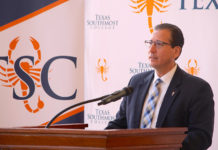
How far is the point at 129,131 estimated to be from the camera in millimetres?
1971

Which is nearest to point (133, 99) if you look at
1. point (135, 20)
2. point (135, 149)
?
point (135, 149)

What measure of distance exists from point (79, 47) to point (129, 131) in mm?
3413

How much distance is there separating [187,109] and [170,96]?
17cm

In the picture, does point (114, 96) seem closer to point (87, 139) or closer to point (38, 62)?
point (87, 139)

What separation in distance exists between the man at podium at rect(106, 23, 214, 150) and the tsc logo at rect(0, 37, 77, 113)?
2023 mm

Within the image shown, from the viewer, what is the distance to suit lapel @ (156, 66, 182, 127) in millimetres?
3006

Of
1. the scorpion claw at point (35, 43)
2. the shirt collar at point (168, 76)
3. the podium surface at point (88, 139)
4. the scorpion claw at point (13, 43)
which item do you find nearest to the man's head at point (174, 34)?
the shirt collar at point (168, 76)

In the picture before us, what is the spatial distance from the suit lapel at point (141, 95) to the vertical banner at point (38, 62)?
79.3 inches

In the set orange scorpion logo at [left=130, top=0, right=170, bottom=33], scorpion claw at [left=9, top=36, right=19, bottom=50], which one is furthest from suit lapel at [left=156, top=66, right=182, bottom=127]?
scorpion claw at [left=9, top=36, right=19, bottom=50]

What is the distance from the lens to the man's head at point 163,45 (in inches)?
127

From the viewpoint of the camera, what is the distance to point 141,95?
3.27 m

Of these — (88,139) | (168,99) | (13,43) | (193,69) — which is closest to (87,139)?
(88,139)

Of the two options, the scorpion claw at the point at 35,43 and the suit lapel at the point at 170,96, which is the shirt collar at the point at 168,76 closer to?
the suit lapel at the point at 170,96

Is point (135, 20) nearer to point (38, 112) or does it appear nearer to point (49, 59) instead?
point (49, 59)
